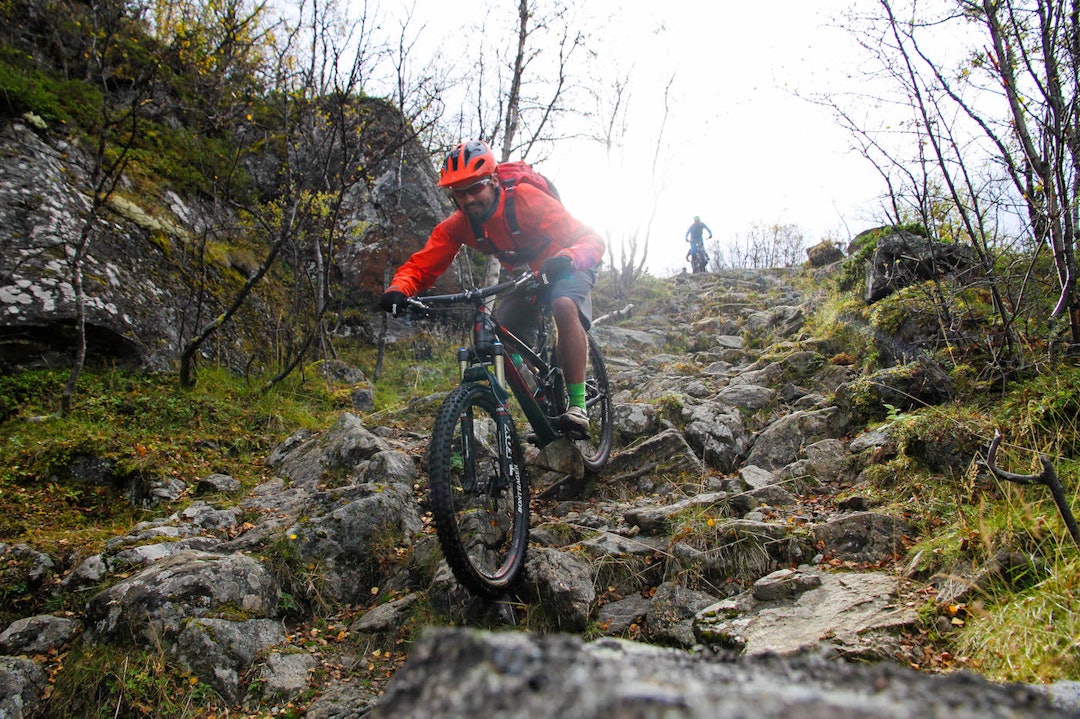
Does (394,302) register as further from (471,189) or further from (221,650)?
(221,650)

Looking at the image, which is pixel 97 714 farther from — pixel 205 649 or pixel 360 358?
pixel 360 358

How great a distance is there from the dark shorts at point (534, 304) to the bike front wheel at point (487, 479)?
3.26 feet

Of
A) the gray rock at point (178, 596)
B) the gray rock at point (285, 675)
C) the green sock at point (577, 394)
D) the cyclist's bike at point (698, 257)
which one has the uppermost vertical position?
the cyclist's bike at point (698, 257)

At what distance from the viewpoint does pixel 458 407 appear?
2.88 metres

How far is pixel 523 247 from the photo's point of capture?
4117mm

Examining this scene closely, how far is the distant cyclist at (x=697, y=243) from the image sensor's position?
65.5 feet

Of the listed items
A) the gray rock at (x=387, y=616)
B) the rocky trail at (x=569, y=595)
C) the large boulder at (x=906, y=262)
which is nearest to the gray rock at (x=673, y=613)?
the rocky trail at (x=569, y=595)

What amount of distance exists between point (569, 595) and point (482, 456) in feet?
2.91

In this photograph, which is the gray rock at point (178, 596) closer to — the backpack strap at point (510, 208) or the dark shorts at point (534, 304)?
the dark shorts at point (534, 304)

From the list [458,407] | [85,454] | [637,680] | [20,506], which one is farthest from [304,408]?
[637,680]

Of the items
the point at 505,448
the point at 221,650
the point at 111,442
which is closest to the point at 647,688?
the point at 221,650

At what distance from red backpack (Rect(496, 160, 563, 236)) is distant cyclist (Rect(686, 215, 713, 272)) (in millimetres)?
16769

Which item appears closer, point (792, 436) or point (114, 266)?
point (792, 436)

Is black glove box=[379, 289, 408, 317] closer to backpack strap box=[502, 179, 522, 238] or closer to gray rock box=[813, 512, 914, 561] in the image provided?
backpack strap box=[502, 179, 522, 238]
